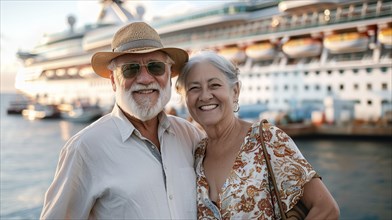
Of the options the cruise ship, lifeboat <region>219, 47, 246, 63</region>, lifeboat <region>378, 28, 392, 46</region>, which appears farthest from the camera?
lifeboat <region>219, 47, 246, 63</region>

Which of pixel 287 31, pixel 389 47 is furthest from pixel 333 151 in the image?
pixel 287 31

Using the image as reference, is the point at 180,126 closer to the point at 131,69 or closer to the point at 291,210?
the point at 131,69

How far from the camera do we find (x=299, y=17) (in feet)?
75.0

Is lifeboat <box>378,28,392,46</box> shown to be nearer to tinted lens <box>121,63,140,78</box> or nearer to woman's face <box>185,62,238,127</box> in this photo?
woman's face <box>185,62,238,127</box>

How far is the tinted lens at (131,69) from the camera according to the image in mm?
2211

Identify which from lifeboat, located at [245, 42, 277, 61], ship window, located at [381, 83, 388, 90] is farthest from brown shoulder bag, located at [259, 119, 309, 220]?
lifeboat, located at [245, 42, 277, 61]

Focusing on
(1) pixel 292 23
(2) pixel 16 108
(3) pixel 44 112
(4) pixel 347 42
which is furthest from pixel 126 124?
(2) pixel 16 108

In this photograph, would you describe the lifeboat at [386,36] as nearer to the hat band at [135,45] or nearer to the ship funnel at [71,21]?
the hat band at [135,45]

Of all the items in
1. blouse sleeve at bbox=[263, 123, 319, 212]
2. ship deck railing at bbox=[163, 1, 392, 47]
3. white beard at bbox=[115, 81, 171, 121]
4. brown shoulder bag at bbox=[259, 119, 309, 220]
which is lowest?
brown shoulder bag at bbox=[259, 119, 309, 220]

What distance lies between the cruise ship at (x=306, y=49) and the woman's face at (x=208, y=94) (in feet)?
50.2

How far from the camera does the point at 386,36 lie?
704 inches

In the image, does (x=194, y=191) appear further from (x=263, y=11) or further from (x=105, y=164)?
(x=263, y=11)

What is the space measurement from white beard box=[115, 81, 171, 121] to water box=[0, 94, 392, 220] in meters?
7.23

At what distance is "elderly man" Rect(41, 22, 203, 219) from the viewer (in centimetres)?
201
